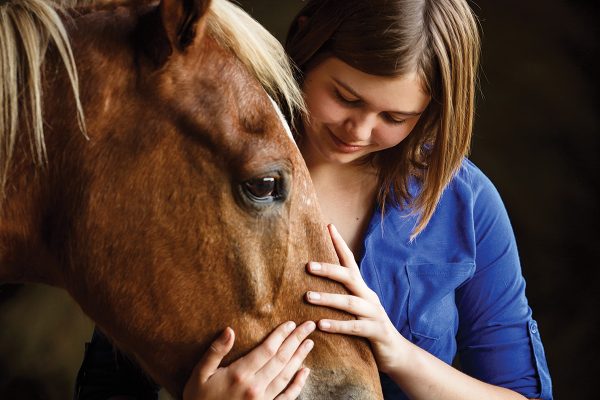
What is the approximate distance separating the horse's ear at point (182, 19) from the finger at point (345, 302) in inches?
15.9

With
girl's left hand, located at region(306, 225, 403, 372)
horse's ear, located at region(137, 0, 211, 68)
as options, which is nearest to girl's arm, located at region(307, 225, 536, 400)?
girl's left hand, located at region(306, 225, 403, 372)

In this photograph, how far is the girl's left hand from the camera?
0.99 m

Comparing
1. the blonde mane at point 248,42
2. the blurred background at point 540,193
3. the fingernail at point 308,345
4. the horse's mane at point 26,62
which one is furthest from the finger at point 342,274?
the blurred background at point 540,193

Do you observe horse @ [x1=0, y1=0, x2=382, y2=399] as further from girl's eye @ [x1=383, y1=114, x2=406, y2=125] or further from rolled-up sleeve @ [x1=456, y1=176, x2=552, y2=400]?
rolled-up sleeve @ [x1=456, y1=176, x2=552, y2=400]

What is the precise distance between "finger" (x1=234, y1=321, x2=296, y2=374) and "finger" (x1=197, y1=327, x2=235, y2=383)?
0.03 meters

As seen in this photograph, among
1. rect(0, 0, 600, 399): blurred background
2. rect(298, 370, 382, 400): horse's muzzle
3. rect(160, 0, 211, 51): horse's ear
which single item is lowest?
rect(0, 0, 600, 399): blurred background

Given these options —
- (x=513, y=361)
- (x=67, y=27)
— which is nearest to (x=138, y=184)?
(x=67, y=27)

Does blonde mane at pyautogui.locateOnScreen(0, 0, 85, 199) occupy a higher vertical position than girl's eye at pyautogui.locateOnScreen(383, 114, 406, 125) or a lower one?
higher

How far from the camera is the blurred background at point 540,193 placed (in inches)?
96.8

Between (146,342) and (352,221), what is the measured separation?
589mm

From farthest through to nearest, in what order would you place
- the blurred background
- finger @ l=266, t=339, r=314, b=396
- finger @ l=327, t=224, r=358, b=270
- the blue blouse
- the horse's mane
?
the blurred background < the blue blouse < finger @ l=327, t=224, r=358, b=270 < finger @ l=266, t=339, r=314, b=396 < the horse's mane

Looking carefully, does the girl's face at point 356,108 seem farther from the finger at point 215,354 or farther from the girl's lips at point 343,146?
the finger at point 215,354

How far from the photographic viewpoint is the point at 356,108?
1.23m

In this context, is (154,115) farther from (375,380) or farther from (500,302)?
(500,302)
